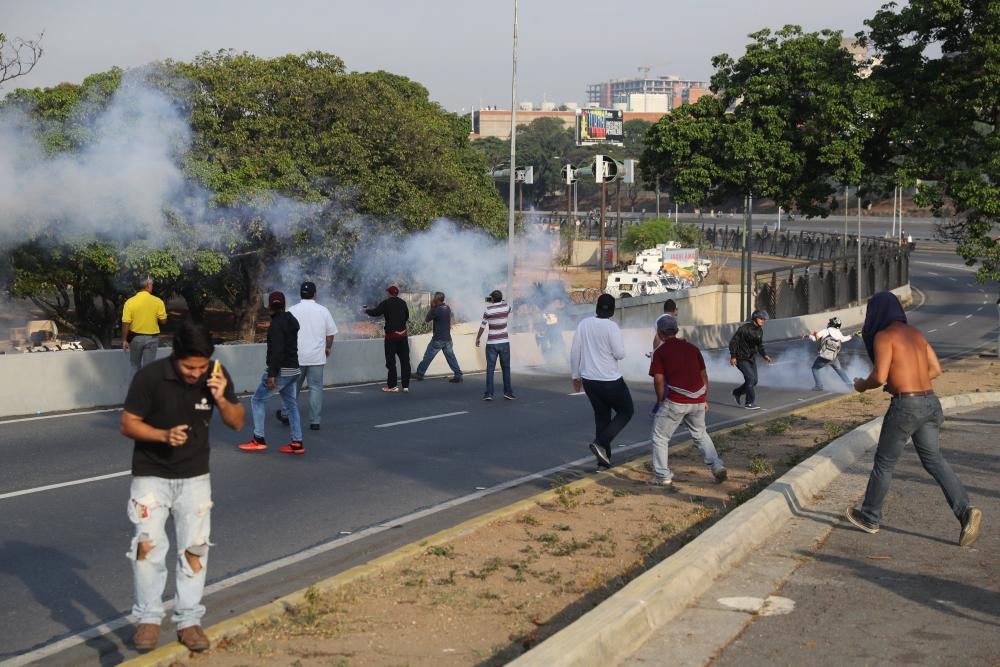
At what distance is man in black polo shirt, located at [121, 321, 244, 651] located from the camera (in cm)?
591

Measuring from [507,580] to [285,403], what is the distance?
6.25 meters

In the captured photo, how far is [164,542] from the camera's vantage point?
602cm

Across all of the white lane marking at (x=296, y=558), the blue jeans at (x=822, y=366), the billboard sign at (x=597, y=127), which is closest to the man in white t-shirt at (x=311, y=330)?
the white lane marking at (x=296, y=558)

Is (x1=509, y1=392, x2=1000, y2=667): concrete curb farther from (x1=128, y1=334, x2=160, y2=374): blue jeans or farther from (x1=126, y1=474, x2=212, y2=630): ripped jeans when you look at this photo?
(x1=128, y1=334, x2=160, y2=374): blue jeans

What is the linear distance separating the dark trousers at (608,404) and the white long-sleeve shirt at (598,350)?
7 centimetres

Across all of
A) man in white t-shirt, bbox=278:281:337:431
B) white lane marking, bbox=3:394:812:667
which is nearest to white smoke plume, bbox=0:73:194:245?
man in white t-shirt, bbox=278:281:337:431

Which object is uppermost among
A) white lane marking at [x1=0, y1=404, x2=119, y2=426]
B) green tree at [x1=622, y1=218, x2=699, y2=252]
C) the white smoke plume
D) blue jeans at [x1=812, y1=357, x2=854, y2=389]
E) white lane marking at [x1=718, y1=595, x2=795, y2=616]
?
the white smoke plume

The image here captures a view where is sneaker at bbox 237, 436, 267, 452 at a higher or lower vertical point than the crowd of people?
lower

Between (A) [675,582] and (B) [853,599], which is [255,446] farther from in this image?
(B) [853,599]

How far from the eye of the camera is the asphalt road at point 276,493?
7289 millimetres

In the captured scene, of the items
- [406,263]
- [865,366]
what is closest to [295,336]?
[865,366]

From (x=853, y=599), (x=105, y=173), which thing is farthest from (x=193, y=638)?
(x=105, y=173)

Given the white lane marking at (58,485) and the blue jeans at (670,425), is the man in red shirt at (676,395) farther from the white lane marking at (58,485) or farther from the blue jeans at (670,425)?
the white lane marking at (58,485)

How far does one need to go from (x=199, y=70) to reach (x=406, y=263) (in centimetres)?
923
